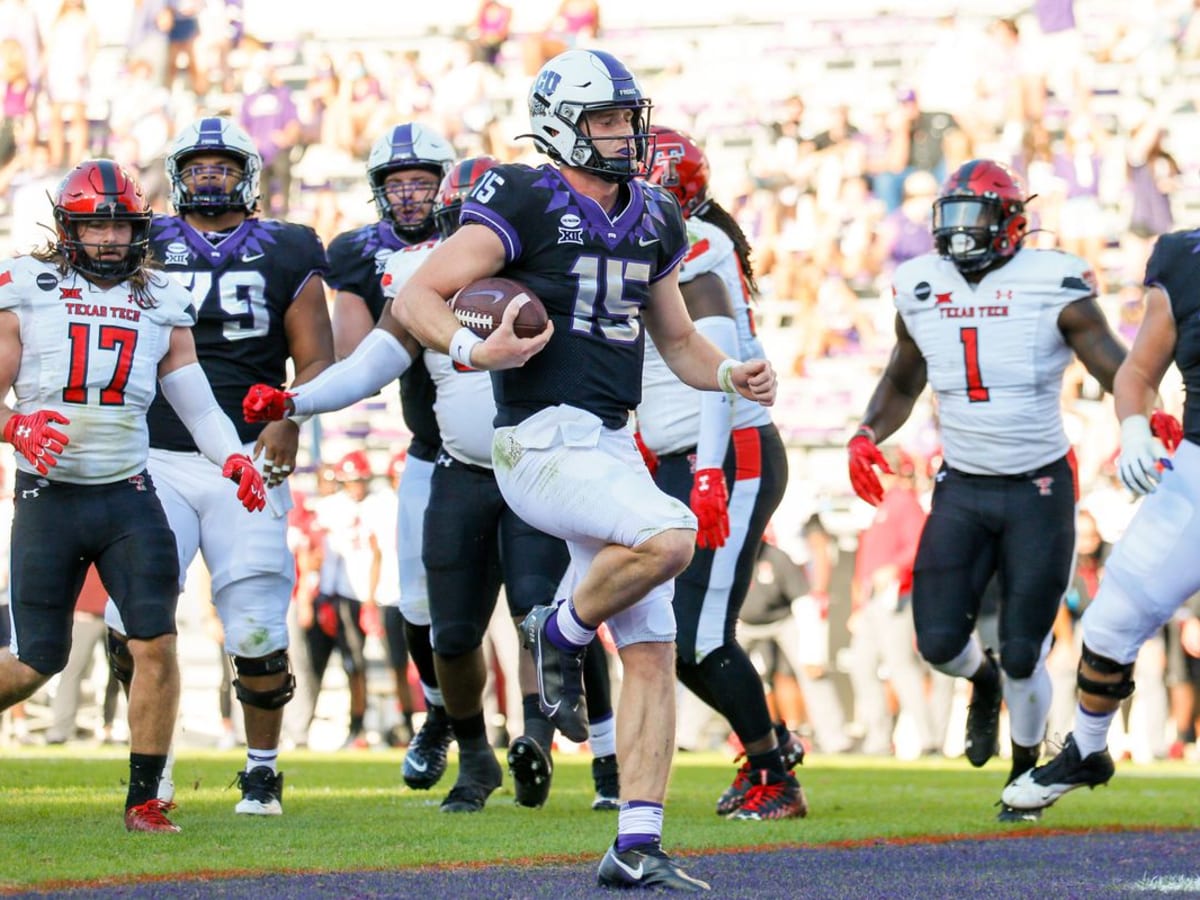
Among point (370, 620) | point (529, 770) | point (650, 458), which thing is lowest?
point (370, 620)

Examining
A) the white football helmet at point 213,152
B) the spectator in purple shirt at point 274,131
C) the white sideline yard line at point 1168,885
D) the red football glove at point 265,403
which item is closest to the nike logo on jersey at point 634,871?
the white sideline yard line at point 1168,885

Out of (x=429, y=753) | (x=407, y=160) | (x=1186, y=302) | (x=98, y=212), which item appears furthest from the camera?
(x=429, y=753)

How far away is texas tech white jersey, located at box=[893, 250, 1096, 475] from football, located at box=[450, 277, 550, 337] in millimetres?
2734

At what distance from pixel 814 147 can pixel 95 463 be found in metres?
10.6

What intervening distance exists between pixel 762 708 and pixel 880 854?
3.91ft

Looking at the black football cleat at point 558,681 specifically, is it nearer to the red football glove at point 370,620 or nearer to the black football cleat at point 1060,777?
Answer: the black football cleat at point 1060,777

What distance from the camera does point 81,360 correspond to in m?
5.67

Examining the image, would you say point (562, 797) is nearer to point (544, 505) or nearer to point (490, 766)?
point (490, 766)

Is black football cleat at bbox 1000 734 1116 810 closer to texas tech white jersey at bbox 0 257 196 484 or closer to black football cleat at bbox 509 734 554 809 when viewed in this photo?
black football cleat at bbox 509 734 554 809

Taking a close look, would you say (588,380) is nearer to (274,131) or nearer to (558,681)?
(558,681)

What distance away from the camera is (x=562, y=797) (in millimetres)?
7539

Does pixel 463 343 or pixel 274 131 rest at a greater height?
pixel 274 131

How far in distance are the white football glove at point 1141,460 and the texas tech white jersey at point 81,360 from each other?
115 inches

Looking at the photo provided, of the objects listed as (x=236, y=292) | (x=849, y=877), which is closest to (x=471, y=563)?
(x=236, y=292)
